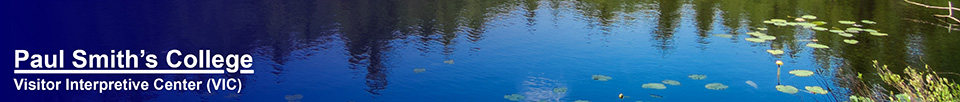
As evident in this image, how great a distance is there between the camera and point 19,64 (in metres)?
7.71

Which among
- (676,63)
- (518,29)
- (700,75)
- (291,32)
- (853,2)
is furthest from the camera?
(853,2)

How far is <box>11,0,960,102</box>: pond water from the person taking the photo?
696 cm

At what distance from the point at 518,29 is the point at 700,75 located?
3.96 meters

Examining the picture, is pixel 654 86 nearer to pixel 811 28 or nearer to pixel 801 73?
pixel 801 73

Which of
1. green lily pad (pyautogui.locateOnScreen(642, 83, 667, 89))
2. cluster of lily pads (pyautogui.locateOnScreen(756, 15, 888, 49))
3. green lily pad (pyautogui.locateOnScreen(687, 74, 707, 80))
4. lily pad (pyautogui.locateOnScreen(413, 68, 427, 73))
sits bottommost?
green lily pad (pyautogui.locateOnScreen(642, 83, 667, 89))

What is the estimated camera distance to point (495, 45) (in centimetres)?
964

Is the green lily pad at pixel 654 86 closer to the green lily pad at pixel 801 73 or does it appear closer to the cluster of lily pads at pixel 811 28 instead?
the cluster of lily pads at pixel 811 28

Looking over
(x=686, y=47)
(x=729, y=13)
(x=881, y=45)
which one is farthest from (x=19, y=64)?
(x=729, y=13)

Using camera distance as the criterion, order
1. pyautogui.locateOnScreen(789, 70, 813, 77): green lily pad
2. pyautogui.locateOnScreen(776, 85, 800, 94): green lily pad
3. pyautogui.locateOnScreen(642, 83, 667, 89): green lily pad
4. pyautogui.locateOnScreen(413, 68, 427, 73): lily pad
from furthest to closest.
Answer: pyautogui.locateOnScreen(413, 68, 427, 73): lily pad, pyautogui.locateOnScreen(789, 70, 813, 77): green lily pad, pyautogui.locateOnScreen(642, 83, 667, 89): green lily pad, pyautogui.locateOnScreen(776, 85, 800, 94): green lily pad

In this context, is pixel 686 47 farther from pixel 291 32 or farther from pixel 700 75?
pixel 291 32

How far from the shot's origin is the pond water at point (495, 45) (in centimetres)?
696

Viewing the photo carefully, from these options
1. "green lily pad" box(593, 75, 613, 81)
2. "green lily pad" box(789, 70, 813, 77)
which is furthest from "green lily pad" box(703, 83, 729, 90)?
"green lily pad" box(789, 70, 813, 77)

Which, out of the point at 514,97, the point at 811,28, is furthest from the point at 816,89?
the point at 811,28

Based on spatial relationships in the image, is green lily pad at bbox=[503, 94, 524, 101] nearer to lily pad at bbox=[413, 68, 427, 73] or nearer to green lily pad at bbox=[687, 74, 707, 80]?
lily pad at bbox=[413, 68, 427, 73]
